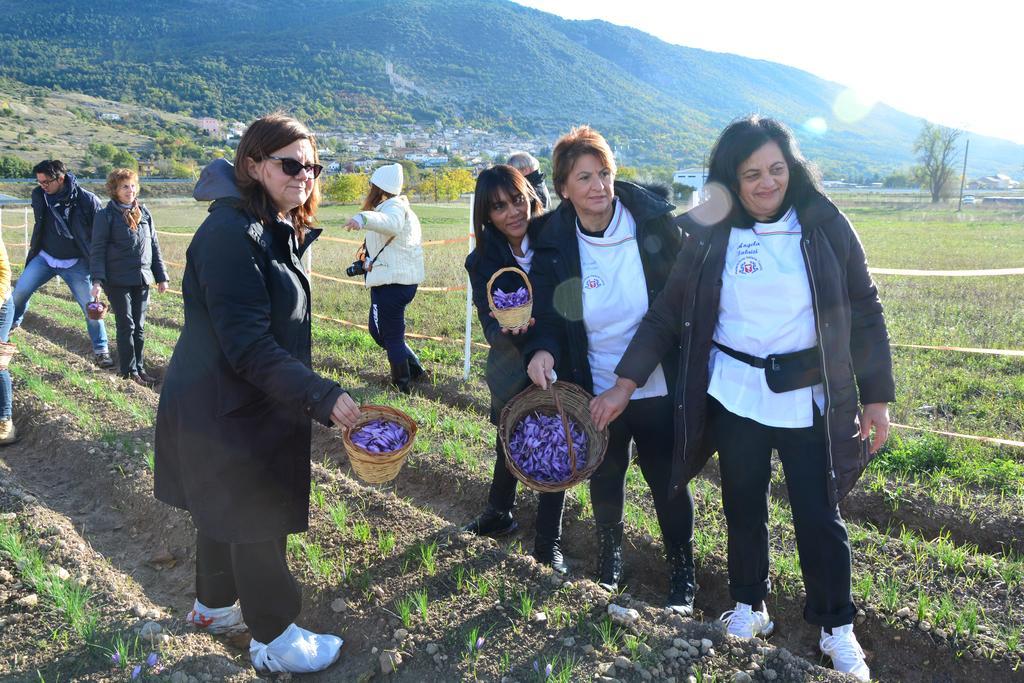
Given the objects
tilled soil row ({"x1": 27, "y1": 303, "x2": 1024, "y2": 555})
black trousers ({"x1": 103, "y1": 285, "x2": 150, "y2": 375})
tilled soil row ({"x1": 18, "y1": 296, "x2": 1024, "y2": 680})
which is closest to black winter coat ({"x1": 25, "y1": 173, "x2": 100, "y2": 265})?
black trousers ({"x1": 103, "y1": 285, "x2": 150, "y2": 375})

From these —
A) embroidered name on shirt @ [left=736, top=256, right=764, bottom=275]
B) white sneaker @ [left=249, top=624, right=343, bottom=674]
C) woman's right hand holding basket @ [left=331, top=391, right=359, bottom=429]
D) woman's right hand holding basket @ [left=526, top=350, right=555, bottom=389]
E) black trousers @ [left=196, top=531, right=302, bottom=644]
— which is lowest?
white sneaker @ [left=249, top=624, right=343, bottom=674]

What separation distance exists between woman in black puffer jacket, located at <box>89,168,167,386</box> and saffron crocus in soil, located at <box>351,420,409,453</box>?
4628mm

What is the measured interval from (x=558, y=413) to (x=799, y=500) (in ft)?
3.36

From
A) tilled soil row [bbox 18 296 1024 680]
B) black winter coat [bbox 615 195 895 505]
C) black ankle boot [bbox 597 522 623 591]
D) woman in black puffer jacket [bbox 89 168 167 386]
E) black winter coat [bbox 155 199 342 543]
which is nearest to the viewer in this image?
black winter coat [bbox 155 199 342 543]

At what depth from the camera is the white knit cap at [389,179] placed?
5.66 metres

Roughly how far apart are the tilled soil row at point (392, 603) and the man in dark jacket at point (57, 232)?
296cm

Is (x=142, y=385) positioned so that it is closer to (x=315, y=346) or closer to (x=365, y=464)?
(x=315, y=346)

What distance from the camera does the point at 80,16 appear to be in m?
191

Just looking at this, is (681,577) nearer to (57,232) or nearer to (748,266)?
(748,266)

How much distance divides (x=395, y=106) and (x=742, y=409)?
175 m

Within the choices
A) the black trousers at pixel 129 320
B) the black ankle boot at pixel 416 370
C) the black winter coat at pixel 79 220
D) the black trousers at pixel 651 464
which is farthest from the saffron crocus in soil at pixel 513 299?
the black winter coat at pixel 79 220

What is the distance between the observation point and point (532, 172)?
4234 mm

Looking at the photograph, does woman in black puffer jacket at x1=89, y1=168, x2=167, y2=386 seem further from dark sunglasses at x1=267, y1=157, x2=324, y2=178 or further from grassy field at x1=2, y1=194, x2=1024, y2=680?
dark sunglasses at x1=267, y1=157, x2=324, y2=178

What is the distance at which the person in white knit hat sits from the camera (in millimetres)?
5703
